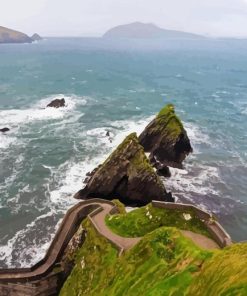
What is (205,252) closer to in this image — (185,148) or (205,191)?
(205,191)

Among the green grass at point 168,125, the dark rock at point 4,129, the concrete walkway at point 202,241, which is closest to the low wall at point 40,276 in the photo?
the concrete walkway at point 202,241

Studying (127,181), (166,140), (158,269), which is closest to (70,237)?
(158,269)

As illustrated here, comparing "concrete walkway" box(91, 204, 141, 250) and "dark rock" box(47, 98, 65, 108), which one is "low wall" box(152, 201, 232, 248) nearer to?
"concrete walkway" box(91, 204, 141, 250)

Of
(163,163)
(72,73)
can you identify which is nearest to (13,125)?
(163,163)

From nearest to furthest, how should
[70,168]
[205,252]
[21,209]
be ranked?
[205,252]
[21,209]
[70,168]

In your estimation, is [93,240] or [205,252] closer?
[205,252]

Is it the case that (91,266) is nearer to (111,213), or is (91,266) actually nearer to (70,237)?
(111,213)
